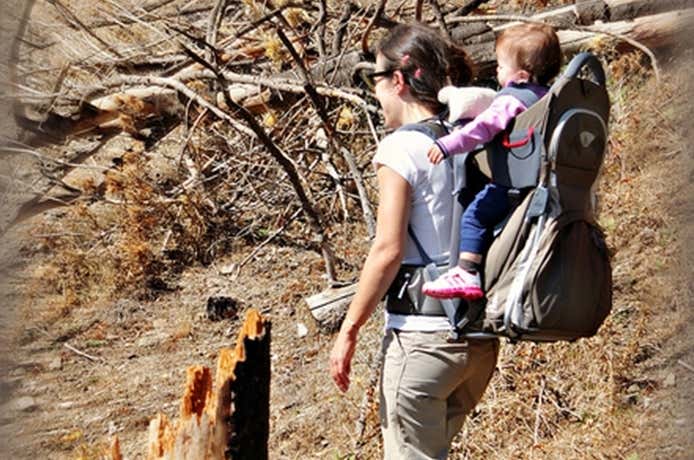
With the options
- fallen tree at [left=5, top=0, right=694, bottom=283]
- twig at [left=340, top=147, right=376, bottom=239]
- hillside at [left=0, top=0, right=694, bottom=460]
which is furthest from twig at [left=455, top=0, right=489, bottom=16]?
twig at [left=340, top=147, right=376, bottom=239]

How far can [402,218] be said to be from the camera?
282 centimetres

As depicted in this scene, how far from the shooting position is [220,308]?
720 centimetres

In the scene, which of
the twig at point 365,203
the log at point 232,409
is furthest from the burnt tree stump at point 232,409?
the twig at point 365,203

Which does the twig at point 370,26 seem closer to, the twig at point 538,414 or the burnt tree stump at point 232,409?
the twig at point 538,414

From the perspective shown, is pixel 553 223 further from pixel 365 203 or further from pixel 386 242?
pixel 365 203

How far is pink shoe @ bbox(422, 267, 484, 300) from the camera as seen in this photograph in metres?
2.78

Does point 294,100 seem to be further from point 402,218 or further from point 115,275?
point 402,218

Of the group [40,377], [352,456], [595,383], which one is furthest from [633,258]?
[40,377]

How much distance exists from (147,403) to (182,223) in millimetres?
1903

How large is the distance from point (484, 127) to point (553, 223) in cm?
34

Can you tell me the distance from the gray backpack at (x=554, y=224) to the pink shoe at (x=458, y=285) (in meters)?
0.06

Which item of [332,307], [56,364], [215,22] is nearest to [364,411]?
[332,307]

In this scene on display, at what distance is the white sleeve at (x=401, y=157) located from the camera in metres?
2.82

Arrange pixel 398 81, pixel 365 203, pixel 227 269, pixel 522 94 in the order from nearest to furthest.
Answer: pixel 522 94 → pixel 398 81 → pixel 365 203 → pixel 227 269
